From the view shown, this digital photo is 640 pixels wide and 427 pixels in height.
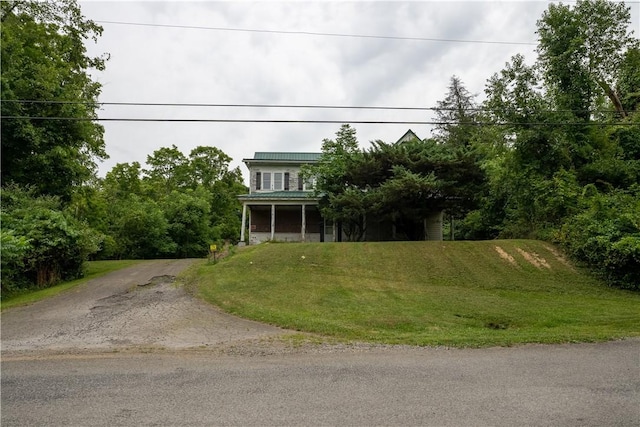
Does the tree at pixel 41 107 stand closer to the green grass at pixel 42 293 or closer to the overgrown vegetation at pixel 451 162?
the overgrown vegetation at pixel 451 162

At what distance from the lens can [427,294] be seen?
10367 millimetres

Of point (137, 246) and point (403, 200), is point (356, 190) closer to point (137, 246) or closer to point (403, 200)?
point (403, 200)

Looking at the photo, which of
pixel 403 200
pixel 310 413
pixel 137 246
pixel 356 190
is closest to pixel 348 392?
pixel 310 413

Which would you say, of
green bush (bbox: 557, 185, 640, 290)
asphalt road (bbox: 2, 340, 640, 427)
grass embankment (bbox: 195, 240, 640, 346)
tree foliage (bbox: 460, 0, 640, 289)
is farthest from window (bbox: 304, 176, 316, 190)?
asphalt road (bbox: 2, 340, 640, 427)

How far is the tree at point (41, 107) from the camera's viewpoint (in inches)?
499

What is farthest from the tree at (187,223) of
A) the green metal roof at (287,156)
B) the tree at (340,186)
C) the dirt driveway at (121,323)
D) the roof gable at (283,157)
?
the dirt driveway at (121,323)

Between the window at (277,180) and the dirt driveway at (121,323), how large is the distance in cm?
1501

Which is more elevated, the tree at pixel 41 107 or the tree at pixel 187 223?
the tree at pixel 41 107

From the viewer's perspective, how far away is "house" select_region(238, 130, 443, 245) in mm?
23906

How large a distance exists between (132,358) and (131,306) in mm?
4238

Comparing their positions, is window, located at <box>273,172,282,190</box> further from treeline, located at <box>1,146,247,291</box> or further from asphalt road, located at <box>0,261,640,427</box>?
asphalt road, located at <box>0,261,640,427</box>

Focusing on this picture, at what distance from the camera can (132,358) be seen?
18.4ft

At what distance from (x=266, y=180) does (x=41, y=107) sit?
14034 mm

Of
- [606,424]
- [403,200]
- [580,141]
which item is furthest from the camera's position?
[403,200]
